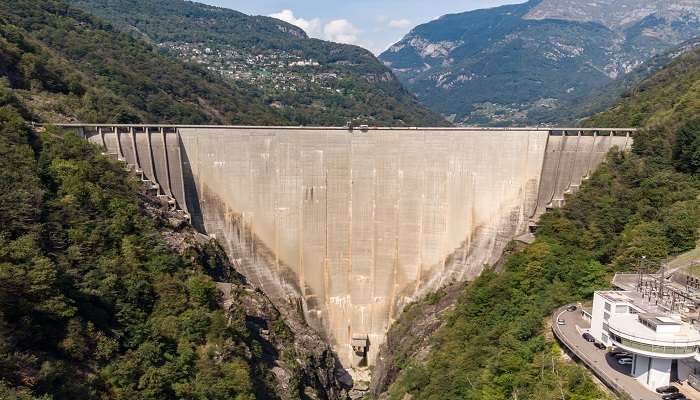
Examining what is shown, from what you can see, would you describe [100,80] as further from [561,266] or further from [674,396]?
[674,396]

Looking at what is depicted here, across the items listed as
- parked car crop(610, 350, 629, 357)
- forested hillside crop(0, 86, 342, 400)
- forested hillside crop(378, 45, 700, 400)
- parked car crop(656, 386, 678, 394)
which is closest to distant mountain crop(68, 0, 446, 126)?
forested hillside crop(0, 86, 342, 400)

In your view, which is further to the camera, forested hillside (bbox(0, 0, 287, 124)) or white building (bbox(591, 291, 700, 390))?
forested hillside (bbox(0, 0, 287, 124))

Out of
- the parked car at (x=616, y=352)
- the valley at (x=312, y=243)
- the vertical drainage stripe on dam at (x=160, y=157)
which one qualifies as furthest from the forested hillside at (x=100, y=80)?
the parked car at (x=616, y=352)

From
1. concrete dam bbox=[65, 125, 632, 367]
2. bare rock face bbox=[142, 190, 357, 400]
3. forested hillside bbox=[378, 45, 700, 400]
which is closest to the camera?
forested hillside bbox=[378, 45, 700, 400]

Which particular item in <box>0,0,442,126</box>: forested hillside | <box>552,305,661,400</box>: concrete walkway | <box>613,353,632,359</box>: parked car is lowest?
<box>552,305,661,400</box>: concrete walkway

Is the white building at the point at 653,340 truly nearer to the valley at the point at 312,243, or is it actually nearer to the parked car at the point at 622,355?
the valley at the point at 312,243

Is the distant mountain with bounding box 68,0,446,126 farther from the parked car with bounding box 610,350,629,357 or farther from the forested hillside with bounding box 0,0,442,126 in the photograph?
the parked car with bounding box 610,350,629,357
